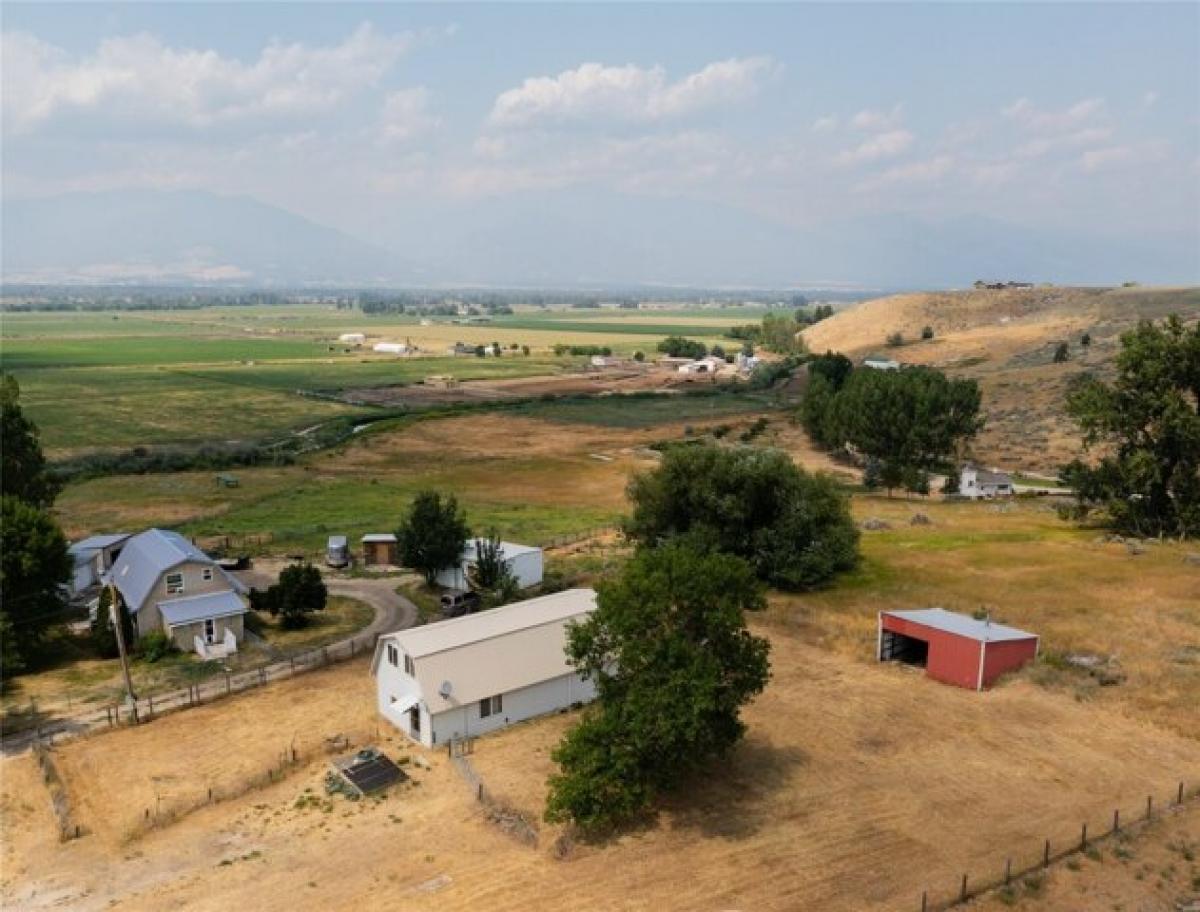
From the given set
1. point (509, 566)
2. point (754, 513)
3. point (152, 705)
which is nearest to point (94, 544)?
point (152, 705)

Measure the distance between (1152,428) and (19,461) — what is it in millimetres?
65722

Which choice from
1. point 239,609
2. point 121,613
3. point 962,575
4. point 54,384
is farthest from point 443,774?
point 54,384

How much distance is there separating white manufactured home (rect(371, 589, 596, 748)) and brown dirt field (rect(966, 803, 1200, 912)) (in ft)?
46.5

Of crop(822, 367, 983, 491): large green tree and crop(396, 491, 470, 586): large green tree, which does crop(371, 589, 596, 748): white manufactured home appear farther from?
crop(822, 367, 983, 491): large green tree

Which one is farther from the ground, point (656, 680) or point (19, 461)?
point (19, 461)

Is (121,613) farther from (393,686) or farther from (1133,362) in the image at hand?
(1133,362)

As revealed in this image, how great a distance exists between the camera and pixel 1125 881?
23.0 metres

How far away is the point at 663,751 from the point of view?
25.9 meters

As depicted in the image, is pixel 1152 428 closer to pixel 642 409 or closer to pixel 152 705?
pixel 152 705

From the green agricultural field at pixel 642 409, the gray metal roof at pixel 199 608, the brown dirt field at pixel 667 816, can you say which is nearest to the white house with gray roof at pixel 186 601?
the gray metal roof at pixel 199 608

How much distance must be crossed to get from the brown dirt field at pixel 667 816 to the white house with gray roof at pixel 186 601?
6.42m

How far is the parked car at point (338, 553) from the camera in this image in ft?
179

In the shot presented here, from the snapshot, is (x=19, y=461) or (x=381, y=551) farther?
(x=381, y=551)

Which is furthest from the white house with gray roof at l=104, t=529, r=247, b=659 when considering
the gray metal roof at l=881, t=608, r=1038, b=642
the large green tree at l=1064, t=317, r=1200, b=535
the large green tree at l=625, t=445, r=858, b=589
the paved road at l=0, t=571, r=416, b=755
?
the large green tree at l=1064, t=317, r=1200, b=535
